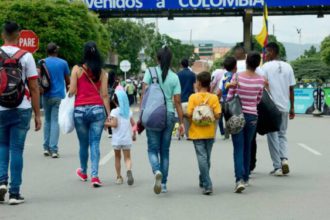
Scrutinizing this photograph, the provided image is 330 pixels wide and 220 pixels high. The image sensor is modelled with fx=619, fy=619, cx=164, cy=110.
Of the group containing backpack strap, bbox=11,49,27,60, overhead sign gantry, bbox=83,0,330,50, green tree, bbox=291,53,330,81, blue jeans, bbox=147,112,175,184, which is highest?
overhead sign gantry, bbox=83,0,330,50

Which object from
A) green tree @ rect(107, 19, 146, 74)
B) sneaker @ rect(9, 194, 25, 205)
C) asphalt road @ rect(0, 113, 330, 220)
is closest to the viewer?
asphalt road @ rect(0, 113, 330, 220)

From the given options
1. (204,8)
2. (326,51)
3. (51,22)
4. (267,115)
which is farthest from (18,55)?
(326,51)

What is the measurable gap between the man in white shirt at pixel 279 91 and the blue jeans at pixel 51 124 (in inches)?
161

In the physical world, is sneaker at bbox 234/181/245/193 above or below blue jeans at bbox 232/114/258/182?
below

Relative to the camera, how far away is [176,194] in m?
7.88

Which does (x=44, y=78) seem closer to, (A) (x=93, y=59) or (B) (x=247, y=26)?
(A) (x=93, y=59)

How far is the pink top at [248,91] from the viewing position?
8.12 meters

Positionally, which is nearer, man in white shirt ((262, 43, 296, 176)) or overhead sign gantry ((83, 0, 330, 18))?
man in white shirt ((262, 43, 296, 176))

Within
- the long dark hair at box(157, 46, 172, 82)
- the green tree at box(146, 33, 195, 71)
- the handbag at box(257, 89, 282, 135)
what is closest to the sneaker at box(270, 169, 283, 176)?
the handbag at box(257, 89, 282, 135)

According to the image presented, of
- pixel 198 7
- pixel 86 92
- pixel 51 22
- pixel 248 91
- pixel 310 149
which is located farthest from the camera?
pixel 198 7

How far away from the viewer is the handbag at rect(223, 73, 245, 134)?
7.90m

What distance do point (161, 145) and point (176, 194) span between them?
0.65m

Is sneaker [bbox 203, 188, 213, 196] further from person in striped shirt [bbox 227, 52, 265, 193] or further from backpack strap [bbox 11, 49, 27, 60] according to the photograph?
backpack strap [bbox 11, 49, 27, 60]

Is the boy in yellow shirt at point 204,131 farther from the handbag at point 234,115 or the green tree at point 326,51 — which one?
the green tree at point 326,51
